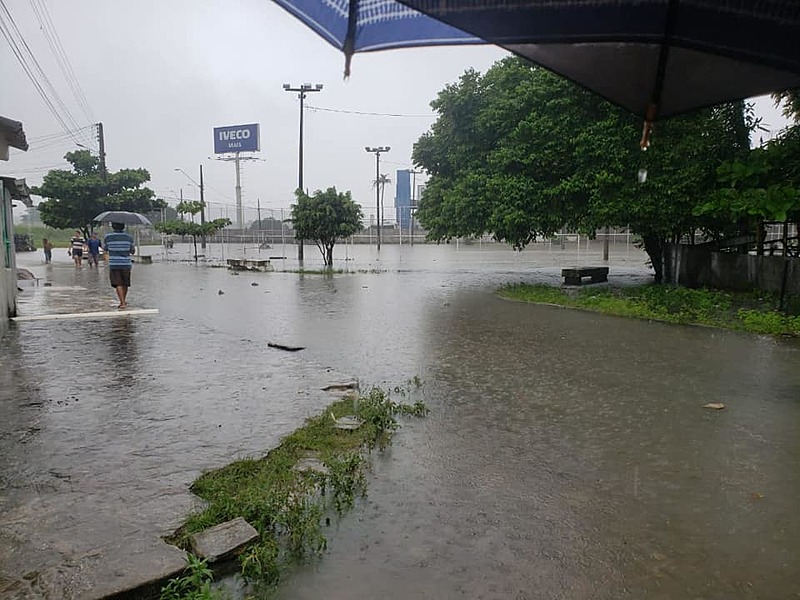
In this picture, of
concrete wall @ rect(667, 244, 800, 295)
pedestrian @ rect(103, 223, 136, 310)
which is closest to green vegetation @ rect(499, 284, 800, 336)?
concrete wall @ rect(667, 244, 800, 295)

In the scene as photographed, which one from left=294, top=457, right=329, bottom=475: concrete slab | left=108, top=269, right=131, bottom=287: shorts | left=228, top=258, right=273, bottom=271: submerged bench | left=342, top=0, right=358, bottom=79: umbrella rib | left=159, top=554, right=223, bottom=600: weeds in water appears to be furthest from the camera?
left=228, top=258, right=273, bottom=271: submerged bench

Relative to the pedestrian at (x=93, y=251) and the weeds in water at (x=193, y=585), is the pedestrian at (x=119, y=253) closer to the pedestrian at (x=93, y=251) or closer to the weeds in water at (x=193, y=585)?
the weeds in water at (x=193, y=585)

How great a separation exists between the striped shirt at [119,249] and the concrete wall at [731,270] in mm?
11928

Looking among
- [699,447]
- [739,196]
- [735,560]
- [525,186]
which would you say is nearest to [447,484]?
[735,560]

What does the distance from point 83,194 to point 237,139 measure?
33.1 m

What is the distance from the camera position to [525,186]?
587 inches

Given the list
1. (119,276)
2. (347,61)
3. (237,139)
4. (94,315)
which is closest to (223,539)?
(347,61)

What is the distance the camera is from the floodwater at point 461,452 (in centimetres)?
301

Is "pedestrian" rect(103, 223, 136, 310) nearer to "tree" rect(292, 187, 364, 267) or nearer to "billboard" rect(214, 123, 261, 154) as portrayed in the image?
"tree" rect(292, 187, 364, 267)

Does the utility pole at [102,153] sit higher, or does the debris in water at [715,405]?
the utility pole at [102,153]

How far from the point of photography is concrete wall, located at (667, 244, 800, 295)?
1232cm

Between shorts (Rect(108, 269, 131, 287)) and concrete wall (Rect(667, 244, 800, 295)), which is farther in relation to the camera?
concrete wall (Rect(667, 244, 800, 295))

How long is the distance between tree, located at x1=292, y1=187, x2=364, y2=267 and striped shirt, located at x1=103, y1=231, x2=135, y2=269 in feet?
41.9

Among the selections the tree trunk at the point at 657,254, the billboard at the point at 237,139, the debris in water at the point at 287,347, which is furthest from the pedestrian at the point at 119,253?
the billboard at the point at 237,139
